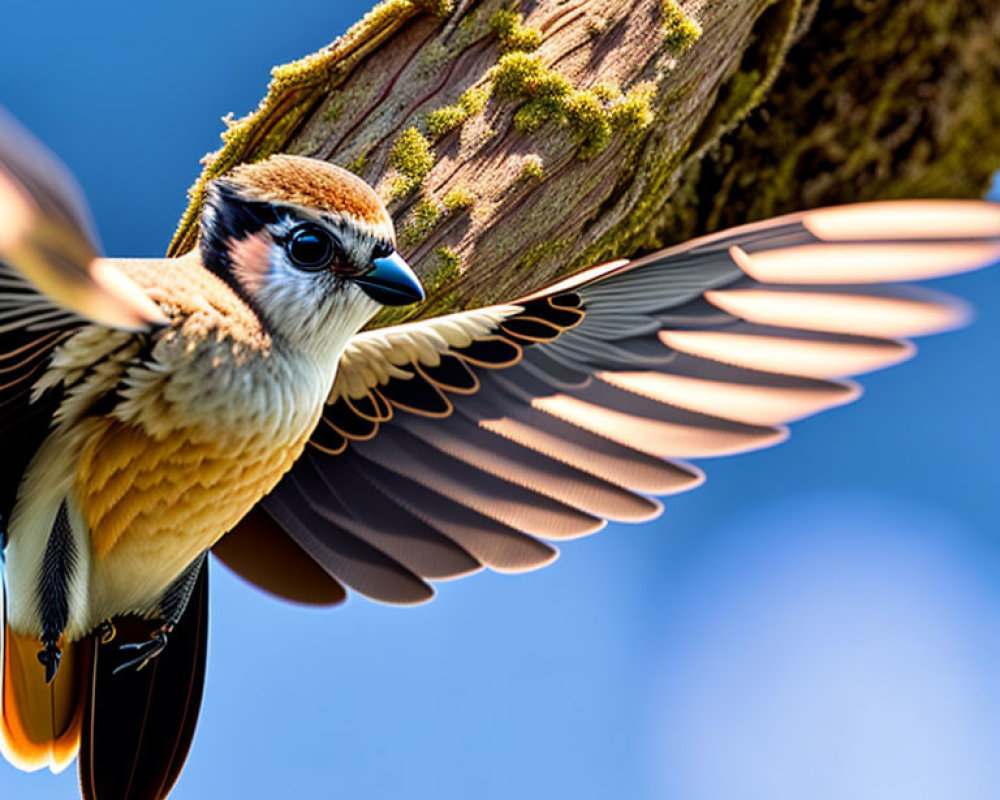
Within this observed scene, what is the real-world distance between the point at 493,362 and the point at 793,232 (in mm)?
441

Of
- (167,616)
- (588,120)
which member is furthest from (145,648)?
(588,120)

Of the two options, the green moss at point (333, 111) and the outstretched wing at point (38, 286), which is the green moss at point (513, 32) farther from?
the outstretched wing at point (38, 286)

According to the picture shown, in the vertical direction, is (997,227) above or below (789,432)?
above

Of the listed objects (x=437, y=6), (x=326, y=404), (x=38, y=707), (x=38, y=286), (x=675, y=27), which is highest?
(x=675, y=27)

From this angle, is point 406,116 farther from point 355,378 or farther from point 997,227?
point 997,227

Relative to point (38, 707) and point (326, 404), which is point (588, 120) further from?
point (38, 707)

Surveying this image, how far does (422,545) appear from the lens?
149cm

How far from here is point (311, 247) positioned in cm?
127

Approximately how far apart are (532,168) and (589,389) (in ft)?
1.28

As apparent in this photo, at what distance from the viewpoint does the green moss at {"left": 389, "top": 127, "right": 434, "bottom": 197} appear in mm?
1606

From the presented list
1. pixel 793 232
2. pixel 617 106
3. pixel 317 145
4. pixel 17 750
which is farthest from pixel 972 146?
pixel 17 750

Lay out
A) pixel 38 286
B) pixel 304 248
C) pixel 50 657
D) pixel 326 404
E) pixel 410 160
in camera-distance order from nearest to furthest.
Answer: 1. pixel 38 286
2. pixel 304 248
3. pixel 50 657
4. pixel 326 404
5. pixel 410 160

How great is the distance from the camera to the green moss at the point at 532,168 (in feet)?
5.40

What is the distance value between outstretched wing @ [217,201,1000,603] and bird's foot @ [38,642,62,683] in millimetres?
259
